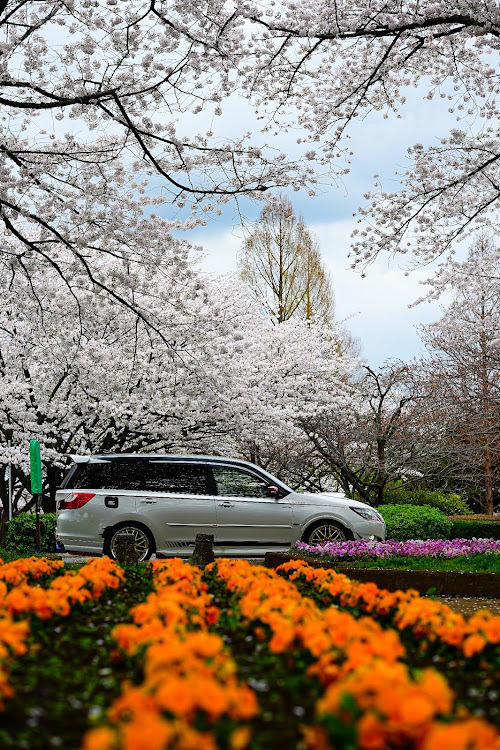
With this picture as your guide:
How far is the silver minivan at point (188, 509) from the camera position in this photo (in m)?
11.3

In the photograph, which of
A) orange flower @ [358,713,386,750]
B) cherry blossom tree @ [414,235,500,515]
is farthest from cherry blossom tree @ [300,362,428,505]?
orange flower @ [358,713,386,750]

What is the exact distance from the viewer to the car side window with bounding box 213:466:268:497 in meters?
11.8

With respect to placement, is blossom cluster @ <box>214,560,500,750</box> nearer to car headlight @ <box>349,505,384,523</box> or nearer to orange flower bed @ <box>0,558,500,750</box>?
orange flower bed @ <box>0,558,500,750</box>

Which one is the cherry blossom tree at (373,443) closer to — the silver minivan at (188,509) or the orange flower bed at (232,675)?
the silver minivan at (188,509)

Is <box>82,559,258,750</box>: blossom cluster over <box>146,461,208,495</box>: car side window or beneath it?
beneath

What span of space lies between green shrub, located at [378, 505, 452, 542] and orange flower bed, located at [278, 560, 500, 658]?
937cm

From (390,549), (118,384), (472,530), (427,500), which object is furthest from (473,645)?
(427,500)

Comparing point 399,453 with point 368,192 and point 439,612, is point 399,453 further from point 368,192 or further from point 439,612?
point 439,612

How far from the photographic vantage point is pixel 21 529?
1611 cm

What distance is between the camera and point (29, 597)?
4520 mm

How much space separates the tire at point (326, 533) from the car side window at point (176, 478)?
5.79 ft

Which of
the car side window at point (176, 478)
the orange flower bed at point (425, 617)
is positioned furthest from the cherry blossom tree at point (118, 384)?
the orange flower bed at point (425, 617)

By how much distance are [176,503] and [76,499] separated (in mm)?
1520

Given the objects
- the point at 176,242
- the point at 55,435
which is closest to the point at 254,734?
the point at 176,242
